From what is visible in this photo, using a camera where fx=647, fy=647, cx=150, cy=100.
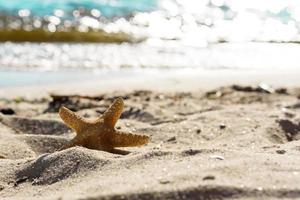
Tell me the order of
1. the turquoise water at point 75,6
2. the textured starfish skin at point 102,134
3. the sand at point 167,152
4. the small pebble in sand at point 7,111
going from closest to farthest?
the sand at point 167,152 → the textured starfish skin at point 102,134 → the small pebble in sand at point 7,111 → the turquoise water at point 75,6

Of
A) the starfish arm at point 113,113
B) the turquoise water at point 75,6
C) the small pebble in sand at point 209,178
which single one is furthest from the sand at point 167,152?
the turquoise water at point 75,6

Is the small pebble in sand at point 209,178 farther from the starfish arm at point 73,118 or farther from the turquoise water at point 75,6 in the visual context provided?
the turquoise water at point 75,6

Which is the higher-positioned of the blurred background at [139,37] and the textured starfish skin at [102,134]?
the textured starfish skin at [102,134]

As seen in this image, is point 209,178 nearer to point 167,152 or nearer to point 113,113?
point 167,152

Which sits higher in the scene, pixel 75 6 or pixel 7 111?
pixel 75 6

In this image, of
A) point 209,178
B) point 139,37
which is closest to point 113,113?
point 209,178

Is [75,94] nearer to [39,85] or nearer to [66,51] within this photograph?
[39,85]
